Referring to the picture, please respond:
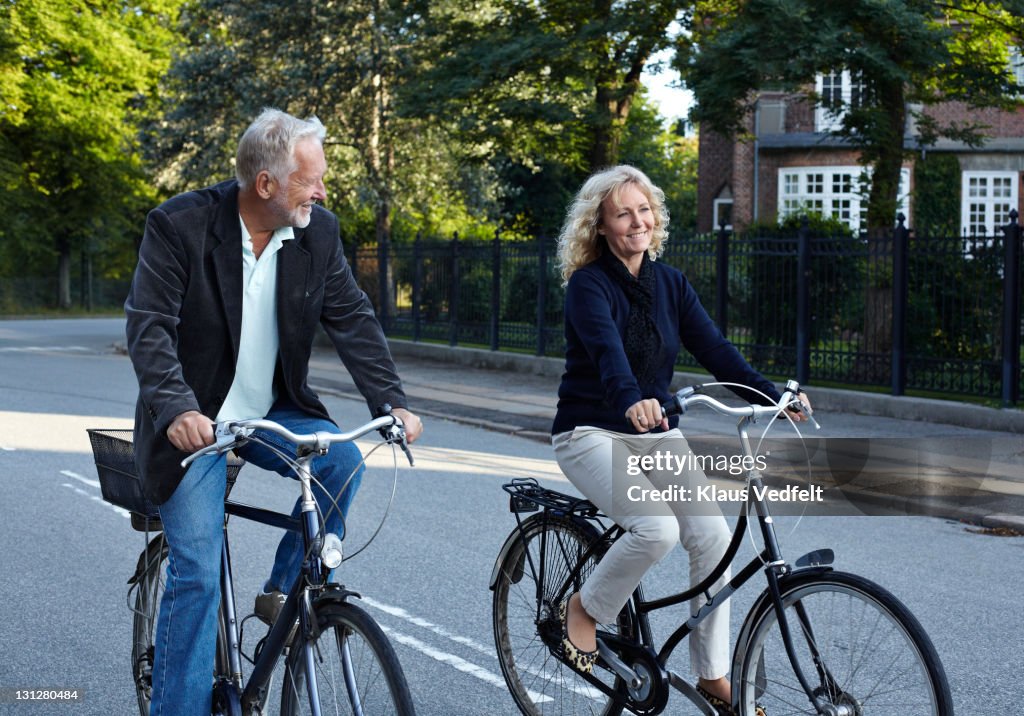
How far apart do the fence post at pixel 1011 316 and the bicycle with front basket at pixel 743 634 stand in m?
9.76

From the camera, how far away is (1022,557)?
728 cm

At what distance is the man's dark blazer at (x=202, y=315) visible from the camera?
10.8ft

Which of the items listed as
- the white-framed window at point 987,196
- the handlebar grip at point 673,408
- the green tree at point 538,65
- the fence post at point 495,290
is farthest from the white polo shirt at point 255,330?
the white-framed window at point 987,196

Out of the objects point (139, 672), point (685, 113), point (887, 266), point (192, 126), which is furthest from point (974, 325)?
point (192, 126)

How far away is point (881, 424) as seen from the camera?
13.0 m

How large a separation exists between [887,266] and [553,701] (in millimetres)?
11462

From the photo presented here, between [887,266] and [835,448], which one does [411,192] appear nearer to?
[887,266]

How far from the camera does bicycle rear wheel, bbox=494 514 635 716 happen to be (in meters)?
4.03

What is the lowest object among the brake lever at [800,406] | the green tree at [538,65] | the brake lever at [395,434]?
the brake lever at [395,434]

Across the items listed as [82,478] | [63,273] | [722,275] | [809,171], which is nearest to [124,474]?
[82,478]

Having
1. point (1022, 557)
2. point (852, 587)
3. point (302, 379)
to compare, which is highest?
point (302, 379)

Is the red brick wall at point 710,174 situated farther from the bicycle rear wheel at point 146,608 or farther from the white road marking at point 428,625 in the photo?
the bicycle rear wheel at point 146,608

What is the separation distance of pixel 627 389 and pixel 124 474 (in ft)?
5.02

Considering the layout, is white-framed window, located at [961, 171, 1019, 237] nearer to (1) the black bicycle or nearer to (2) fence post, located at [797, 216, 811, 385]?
(2) fence post, located at [797, 216, 811, 385]
